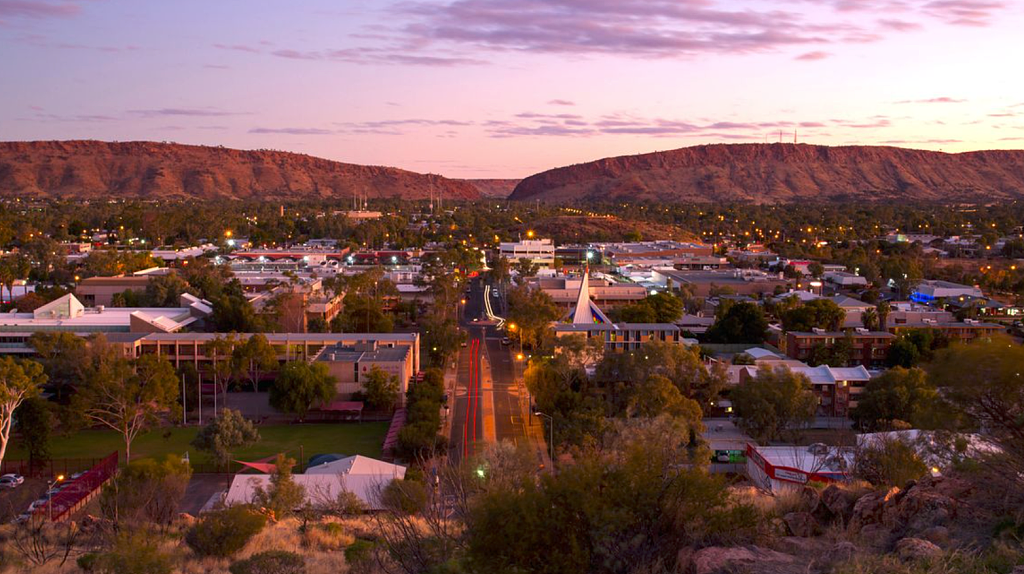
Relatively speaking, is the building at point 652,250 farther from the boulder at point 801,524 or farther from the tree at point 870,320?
the boulder at point 801,524

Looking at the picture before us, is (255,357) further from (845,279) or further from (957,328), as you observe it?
(845,279)

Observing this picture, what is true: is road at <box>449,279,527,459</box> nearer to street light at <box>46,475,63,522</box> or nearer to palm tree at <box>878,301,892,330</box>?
street light at <box>46,475,63,522</box>

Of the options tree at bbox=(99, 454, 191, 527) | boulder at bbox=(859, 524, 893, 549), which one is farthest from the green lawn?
boulder at bbox=(859, 524, 893, 549)

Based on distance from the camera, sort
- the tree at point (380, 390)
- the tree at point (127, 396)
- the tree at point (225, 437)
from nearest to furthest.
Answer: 1. the tree at point (225, 437)
2. the tree at point (127, 396)
3. the tree at point (380, 390)

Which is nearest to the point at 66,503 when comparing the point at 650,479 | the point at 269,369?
the point at 269,369

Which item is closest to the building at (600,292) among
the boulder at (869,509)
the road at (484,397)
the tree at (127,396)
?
the road at (484,397)

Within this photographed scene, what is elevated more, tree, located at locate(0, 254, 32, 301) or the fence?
tree, located at locate(0, 254, 32, 301)
